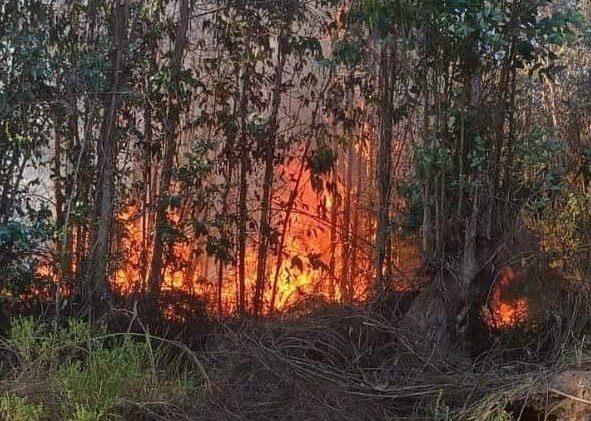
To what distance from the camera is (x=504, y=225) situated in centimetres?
607

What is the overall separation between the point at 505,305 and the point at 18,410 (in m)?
4.19

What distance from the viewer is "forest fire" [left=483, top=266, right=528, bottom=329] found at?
6305 mm

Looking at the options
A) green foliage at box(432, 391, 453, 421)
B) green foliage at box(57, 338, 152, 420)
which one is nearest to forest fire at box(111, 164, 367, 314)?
green foliage at box(57, 338, 152, 420)

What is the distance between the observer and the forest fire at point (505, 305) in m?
6.30

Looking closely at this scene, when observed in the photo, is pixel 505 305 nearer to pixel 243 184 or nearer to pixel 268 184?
pixel 268 184

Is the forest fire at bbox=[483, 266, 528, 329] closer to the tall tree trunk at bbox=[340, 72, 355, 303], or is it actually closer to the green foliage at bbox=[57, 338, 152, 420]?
the tall tree trunk at bbox=[340, 72, 355, 303]

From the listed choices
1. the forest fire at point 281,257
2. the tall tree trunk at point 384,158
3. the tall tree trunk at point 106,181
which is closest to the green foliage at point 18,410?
the tall tree trunk at point 106,181

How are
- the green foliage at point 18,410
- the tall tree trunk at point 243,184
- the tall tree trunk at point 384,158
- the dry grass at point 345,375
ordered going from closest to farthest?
the green foliage at point 18,410 → the dry grass at point 345,375 → the tall tree trunk at point 384,158 → the tall tree trunk at point 243,184

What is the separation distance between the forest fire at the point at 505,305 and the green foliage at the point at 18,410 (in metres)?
3.63

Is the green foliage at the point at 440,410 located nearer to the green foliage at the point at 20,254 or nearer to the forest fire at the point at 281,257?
the forest fire at the point at 281,257

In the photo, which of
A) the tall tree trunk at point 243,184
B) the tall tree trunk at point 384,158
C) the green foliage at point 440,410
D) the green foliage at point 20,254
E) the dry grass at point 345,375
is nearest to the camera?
the green foliage at point 440,410

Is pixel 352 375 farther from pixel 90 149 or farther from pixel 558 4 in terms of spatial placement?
pixel 558 4

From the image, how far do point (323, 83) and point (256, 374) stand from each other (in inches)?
135

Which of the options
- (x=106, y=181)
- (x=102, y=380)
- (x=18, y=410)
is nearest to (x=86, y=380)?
(x=102, y=380)
